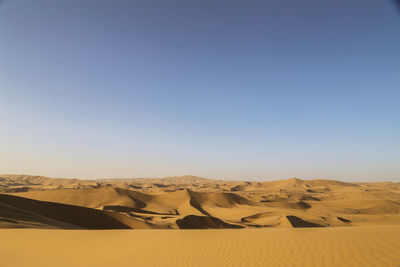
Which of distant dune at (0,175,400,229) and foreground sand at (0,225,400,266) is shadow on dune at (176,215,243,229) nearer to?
distant dune at (0,175,400,229)

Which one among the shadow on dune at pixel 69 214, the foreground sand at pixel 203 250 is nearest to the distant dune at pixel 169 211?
the shadow on dune at pixel 69 214

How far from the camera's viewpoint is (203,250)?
23.5 feet

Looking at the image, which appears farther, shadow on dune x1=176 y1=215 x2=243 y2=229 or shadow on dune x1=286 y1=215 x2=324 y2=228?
shadow on dune x1=286 y1=215 x2=324 y2=228

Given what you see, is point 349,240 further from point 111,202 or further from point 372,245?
point 111,202

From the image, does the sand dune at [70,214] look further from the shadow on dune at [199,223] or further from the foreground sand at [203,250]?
the foreground sand at [203,250]

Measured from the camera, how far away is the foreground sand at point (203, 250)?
5.90m

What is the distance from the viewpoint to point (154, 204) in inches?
1507

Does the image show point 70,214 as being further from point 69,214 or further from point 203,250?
point 203,250

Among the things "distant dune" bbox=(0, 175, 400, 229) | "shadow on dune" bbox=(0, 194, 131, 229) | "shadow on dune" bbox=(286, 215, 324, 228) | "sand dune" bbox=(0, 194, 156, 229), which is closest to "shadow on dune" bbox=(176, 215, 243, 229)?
"distant dune" bbox=(0, 175, 400, 229)

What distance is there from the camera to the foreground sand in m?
5.90

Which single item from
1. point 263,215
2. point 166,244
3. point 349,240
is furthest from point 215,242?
point 263,215

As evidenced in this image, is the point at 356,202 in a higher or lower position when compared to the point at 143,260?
lower

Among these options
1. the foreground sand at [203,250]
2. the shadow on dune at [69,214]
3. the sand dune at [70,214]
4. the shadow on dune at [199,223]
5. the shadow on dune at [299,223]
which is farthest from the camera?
the shadow on dune at [299,223]

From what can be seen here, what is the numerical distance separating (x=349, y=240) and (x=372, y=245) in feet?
2.38
